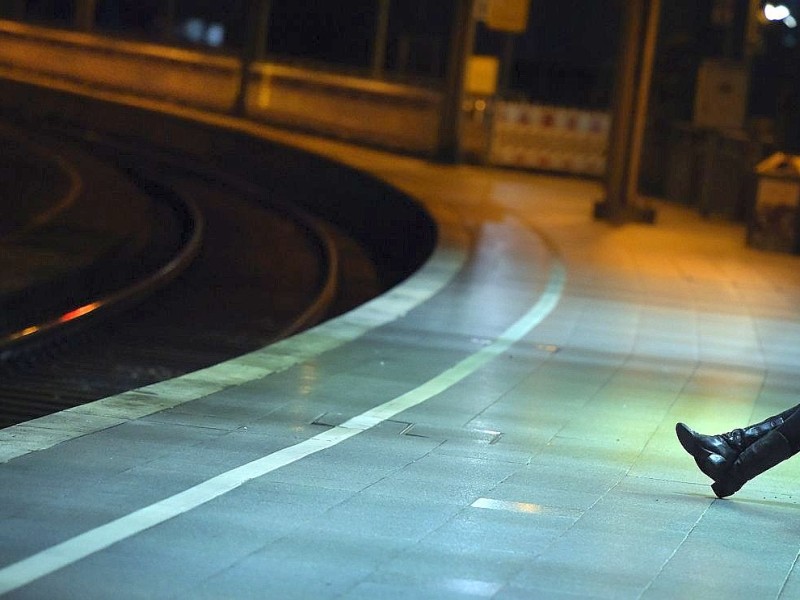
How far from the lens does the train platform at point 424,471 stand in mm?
4832

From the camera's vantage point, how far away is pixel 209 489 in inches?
227

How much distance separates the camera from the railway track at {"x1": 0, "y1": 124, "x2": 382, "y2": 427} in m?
10.7

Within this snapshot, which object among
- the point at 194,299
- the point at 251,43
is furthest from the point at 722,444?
the point at 251,43

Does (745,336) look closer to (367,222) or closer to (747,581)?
(747,581)

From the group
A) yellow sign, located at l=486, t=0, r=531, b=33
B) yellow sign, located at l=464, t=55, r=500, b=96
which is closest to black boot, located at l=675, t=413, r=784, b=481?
yellow sign, located at l=486, t=0, r=531, b=33

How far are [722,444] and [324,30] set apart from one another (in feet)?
102

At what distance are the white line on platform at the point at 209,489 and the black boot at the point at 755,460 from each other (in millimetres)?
1698

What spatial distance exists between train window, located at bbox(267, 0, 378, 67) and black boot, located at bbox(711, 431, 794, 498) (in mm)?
29633

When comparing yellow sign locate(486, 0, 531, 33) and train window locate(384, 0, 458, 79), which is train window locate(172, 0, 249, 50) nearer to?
train window locate(384, 0, 458, 79)

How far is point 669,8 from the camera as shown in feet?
89.2

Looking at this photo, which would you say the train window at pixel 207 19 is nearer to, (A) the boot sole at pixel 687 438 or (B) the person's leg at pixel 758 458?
(A) the boot sole at pixel 687 438

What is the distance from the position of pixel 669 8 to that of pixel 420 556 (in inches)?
920

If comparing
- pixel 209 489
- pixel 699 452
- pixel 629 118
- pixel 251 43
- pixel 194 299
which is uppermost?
pixel 251 43

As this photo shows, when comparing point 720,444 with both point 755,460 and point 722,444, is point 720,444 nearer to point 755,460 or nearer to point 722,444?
point 722,444
